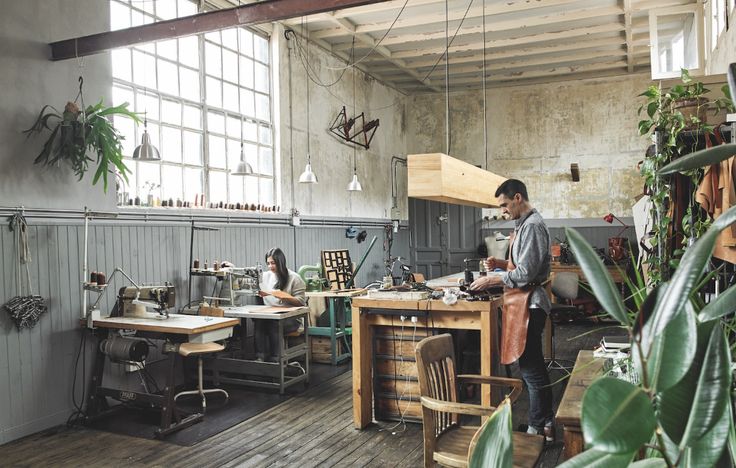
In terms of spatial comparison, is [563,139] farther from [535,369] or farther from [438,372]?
[438,372]

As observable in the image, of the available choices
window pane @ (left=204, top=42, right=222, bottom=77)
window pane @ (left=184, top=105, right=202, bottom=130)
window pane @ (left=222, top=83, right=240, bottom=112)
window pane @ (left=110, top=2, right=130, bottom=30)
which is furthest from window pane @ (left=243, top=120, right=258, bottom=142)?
window pane @ (left=110, top=2, right=130, bottom=30)

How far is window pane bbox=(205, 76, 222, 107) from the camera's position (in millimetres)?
6883

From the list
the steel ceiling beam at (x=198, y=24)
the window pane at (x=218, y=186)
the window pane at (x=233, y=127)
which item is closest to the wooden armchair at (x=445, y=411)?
the steel ceiling beam at (x=198, y=24)

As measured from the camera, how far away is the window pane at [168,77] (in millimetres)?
6191

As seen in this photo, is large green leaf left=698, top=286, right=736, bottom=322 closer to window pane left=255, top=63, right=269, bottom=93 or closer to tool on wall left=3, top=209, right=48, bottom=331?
tool on wall left=3, top=209, right=48, bottom=331

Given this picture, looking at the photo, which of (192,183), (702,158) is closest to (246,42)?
(192,183)

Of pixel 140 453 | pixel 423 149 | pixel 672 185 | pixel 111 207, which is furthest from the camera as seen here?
pixel 423 149

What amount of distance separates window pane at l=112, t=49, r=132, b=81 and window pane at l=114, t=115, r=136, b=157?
0.41m

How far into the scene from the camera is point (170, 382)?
15.1 ft

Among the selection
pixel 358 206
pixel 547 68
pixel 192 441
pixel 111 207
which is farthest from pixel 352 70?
pixel 192 441

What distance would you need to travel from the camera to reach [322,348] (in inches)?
271

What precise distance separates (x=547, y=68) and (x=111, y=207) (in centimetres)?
784

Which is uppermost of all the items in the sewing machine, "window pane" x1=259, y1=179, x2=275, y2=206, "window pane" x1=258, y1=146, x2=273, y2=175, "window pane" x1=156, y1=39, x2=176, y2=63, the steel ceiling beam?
"window pane" x1=156, y1=39, x2=176, y2=63

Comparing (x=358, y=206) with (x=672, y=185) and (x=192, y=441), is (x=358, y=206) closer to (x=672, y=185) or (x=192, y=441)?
(x=192, y=441)
